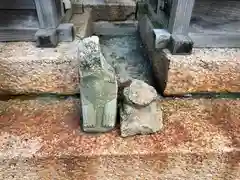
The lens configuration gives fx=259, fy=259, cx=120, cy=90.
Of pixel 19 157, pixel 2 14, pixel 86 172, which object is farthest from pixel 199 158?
pixel 2 14

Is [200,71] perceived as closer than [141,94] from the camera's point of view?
No

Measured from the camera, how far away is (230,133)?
1.13 m

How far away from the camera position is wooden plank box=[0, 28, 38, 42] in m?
1.29

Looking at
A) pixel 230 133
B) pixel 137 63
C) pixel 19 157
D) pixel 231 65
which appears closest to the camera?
pixel 19 157

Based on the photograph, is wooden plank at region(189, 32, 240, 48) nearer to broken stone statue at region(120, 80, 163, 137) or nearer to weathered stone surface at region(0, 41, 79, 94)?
broken stone statue at region(120, 80, 163, 137)

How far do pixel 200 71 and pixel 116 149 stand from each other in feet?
1.82

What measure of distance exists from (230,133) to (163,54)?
473 millimetres

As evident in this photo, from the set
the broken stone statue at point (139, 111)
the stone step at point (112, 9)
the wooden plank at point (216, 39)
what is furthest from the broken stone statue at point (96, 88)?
the stone step at point (112, 9)

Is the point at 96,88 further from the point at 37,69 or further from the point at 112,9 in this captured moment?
the point at 112,9

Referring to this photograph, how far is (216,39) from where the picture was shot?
4.24ft

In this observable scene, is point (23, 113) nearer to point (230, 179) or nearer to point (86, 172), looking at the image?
point (86, 172)

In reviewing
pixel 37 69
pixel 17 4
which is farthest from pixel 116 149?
pixel 17 4

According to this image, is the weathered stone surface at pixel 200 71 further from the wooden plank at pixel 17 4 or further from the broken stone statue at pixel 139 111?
the wooden plank at pixel 17 4

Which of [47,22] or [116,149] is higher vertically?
[47,22]
